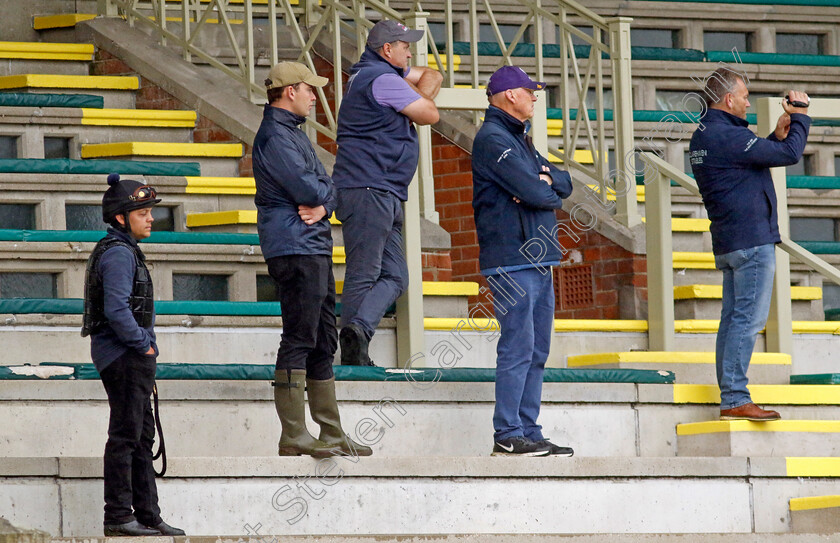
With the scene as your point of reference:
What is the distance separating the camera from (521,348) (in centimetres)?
609

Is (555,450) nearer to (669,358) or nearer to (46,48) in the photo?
(669,358)

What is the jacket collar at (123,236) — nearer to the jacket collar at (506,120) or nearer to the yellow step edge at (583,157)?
the jacket collar at (506,120)

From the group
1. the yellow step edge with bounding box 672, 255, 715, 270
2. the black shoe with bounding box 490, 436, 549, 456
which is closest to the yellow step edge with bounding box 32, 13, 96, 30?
the yellow step edge with bounding box 672, 255, 715, 270

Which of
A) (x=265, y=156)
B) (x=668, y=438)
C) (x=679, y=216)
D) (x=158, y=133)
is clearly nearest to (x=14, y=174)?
(x=158, y=133)

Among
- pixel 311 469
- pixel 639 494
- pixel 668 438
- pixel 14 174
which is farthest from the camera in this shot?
pixel 14 174

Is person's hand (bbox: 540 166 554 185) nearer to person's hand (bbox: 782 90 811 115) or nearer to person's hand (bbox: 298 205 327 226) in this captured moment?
person's hand (bbox: 298 205 327 226)

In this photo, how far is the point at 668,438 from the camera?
22.1 feet

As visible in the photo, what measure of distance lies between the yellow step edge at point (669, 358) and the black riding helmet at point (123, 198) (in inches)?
103

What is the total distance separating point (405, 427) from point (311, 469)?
774mm

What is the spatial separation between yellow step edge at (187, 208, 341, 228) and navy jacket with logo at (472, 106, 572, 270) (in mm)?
1736

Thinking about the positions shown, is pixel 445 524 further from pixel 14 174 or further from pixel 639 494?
pixel 14 174

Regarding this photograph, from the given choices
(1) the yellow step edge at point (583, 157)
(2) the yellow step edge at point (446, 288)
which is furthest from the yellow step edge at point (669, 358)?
(1) the yellow step edge at point (583, 157)

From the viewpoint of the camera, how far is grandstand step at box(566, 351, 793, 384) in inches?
283

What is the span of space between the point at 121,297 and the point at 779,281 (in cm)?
348
